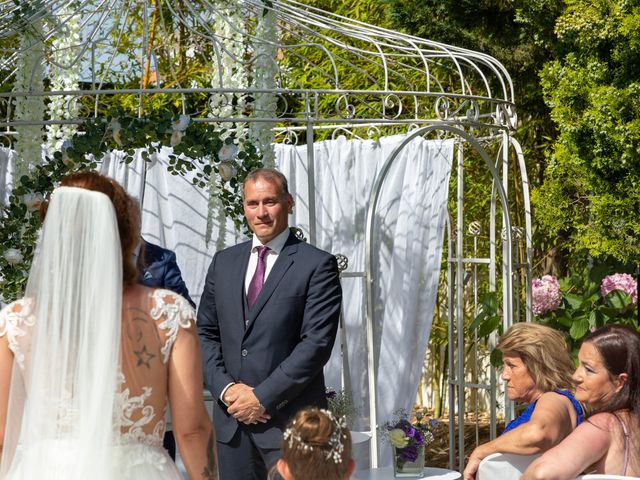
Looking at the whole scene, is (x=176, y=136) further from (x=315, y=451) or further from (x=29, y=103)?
(x=315, y=451)

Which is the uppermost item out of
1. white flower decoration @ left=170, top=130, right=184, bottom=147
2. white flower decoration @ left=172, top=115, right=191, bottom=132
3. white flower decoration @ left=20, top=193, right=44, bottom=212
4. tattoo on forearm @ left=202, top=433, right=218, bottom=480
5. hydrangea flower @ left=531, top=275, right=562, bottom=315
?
white flower decoration @ left=172, top=115, right=191, bottom=132

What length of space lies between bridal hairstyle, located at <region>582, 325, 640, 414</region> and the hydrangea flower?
2932 millimetres

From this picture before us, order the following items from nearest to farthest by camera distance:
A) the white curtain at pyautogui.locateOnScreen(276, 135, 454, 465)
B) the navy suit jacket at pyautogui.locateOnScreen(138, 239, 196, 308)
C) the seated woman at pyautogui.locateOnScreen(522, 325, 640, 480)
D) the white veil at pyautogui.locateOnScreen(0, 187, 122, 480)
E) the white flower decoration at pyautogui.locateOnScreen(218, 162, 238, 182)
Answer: the white veil at pyautogui.locateOnScreen(0, 187, 122, 480), the seated woman at pyautogui.locateOnScreen(522, 325, 640, 480), the navy suit jacket at pyautogui.locateOnScreen(138, 239, 196, 308), the white flower decoration at pyautogui.locateOnScreen(218, 162, 238, 182), the white curtain at pyautogui.locateOnScreen(276, 135, 454, 465)

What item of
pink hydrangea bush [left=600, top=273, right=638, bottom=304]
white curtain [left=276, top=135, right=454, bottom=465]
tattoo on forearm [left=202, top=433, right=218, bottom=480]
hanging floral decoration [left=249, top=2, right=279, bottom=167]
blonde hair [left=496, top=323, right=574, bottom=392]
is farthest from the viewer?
pink hydrangea bush [left=600, top=273, right=638, bottom=304]

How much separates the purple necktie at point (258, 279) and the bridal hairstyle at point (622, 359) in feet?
4.31

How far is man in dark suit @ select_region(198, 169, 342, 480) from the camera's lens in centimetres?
367

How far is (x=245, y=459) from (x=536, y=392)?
1039 millimetres

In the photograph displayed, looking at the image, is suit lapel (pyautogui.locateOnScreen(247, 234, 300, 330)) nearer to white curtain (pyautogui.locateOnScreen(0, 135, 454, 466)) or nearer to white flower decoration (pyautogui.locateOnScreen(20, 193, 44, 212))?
white flower decoration (pyautogui.locateOnScreen(20, 193, 44, 212))

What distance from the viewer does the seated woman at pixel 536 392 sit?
10.8ft

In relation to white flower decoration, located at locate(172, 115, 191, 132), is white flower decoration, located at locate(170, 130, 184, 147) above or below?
Result: below

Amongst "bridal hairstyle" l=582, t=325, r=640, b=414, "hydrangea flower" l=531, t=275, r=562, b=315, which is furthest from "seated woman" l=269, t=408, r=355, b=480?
"hydrangea flower" l=531, t=275, r=562, b=315

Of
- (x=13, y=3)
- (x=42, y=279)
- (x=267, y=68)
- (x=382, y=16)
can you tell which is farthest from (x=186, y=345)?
(x=382, y=16)

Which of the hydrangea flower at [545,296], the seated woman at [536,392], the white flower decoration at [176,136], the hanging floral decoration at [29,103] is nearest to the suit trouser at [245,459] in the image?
the seated woman at [536,392]

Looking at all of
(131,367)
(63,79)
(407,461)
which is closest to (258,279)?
(407,461)
